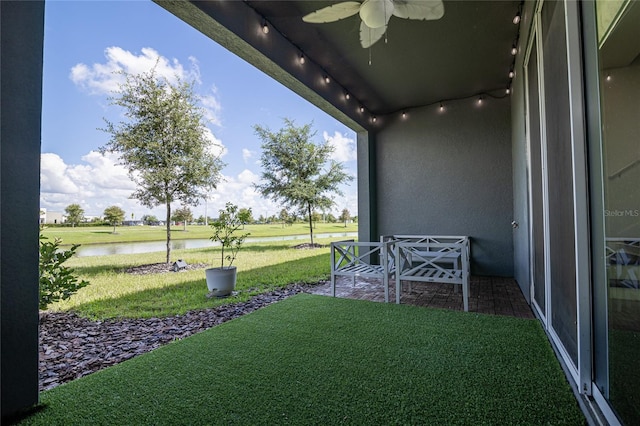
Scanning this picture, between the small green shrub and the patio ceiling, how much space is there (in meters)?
2.37

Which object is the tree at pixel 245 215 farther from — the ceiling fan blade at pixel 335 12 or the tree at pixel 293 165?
the tree at pixel 293 165

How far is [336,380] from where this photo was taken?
1604mm

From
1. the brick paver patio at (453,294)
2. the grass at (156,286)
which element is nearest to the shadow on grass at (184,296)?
the grass at (156,286)

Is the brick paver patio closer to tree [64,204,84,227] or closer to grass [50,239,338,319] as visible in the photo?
grass [50,239,338,319]

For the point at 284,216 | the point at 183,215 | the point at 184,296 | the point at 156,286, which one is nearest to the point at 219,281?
the point at 184,296

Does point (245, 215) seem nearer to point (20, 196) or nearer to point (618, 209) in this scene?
point (20, 196)

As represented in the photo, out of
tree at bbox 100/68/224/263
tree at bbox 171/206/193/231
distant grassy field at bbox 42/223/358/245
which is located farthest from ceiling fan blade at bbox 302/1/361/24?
tree at bbox 171/206/193/231

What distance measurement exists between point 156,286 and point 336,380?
360cm

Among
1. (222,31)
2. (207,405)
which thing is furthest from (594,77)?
(222,31)

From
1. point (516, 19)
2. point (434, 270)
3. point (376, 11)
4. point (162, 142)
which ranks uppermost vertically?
point (516, 19)

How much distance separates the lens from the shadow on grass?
3.10 metres

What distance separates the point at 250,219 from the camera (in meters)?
4.18

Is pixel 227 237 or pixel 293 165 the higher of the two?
pixel 293 165

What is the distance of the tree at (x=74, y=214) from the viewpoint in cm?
404
